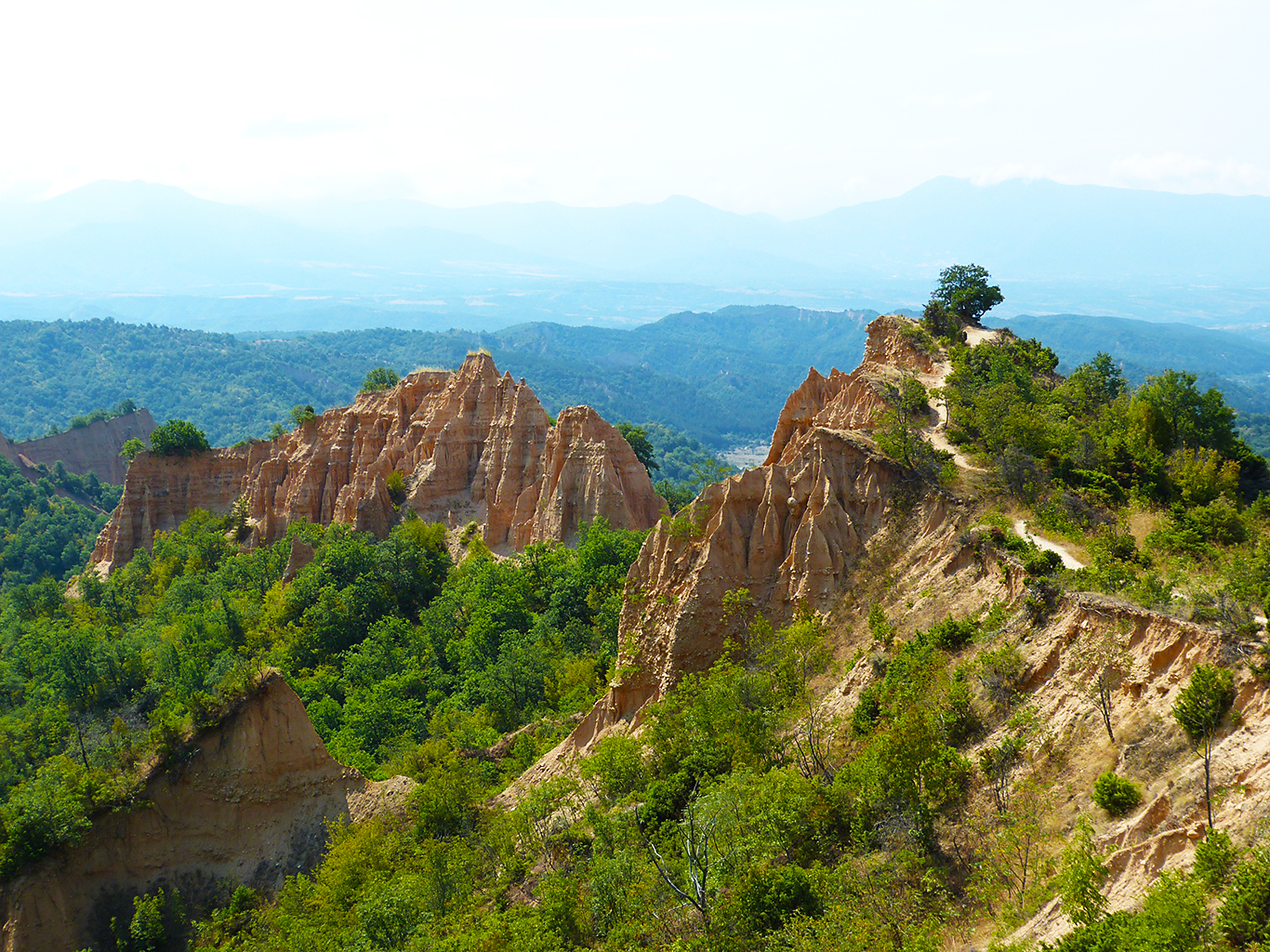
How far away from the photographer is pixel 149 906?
1265 inches

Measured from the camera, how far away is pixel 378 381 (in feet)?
270

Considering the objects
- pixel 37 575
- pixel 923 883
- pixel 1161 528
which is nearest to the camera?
pixel 923 883

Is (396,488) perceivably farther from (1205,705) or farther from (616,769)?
(1205,705)

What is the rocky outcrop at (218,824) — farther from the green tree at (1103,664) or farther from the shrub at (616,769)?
the green tree at (1103,664)

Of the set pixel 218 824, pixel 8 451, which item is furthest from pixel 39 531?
pixel 218 824

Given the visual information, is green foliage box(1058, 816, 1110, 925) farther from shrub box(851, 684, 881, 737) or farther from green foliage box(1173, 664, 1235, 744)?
shrub box(851, 684, 881, 737)

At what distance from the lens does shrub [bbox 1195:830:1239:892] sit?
1391 cm

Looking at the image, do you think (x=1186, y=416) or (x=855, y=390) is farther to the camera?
(x=855, y=390)

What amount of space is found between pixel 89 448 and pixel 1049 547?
126199mm

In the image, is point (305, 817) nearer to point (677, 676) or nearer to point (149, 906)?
point (149, 906)

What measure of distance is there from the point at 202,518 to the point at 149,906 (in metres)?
42.8

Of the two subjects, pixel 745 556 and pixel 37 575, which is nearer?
pixel 745 556

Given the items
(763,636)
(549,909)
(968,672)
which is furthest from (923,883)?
(763,636)

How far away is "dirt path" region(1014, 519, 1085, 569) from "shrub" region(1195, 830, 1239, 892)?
10920 millimetres
